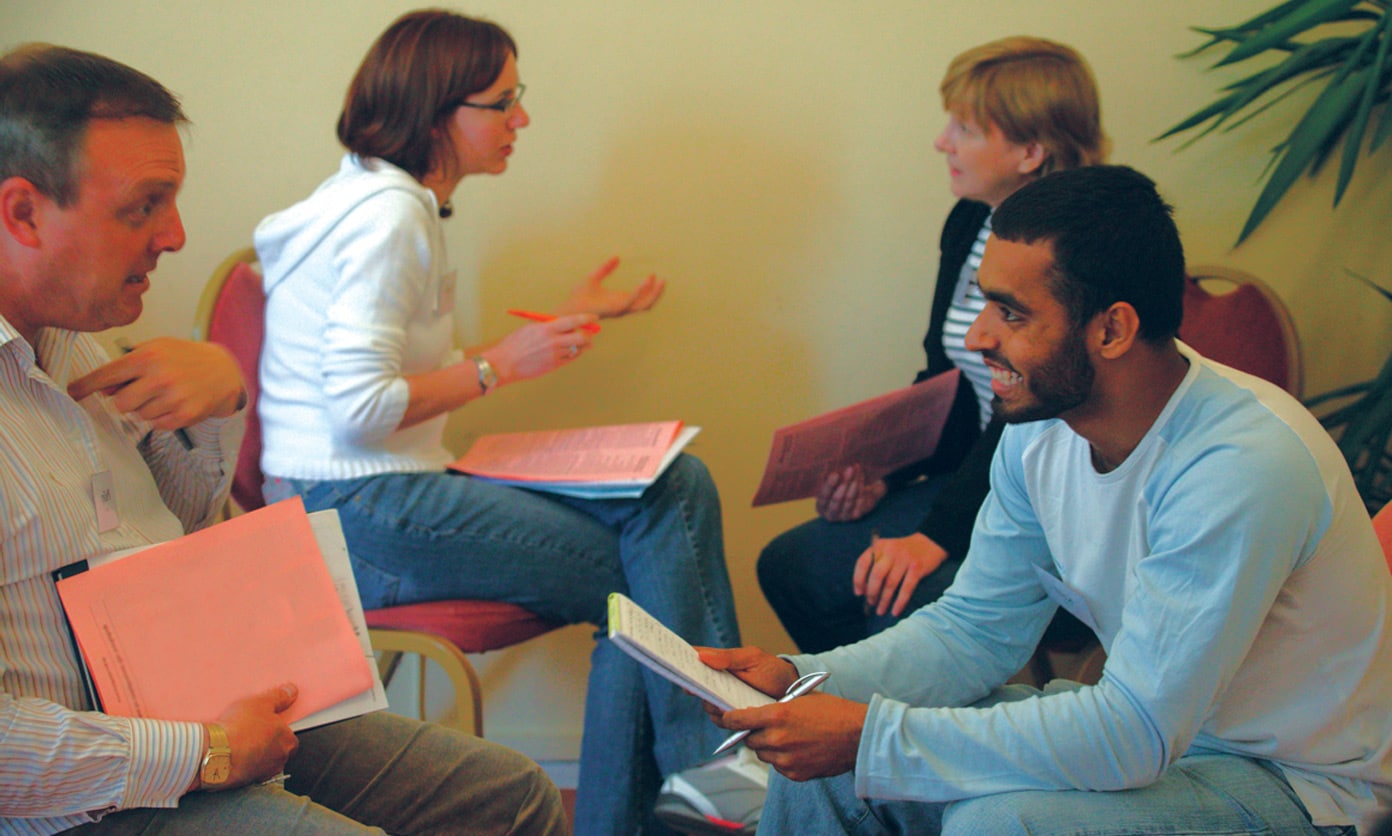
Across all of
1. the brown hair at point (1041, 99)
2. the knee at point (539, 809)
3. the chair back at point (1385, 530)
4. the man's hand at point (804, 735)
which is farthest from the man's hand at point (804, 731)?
the brown hair at point (1041, 99)

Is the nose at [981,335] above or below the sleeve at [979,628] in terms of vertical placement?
above

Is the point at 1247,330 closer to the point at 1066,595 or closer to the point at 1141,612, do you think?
the point at 1066,595

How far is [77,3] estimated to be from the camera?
1969 millimetres

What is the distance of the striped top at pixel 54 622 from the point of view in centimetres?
85

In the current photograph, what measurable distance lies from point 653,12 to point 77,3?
1.07 metres

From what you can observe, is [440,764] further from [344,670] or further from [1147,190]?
[1147,190]

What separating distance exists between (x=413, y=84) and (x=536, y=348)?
461 millimetres

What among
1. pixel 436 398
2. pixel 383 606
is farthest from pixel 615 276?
pixel 383 606

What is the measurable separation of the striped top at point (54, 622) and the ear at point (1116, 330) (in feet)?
3.04

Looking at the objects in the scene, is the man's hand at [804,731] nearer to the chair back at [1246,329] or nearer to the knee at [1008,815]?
the knee at [1008,815]

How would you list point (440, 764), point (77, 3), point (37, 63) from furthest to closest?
point (77, 3) → point (440, 764) → point (37, 63)

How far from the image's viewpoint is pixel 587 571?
5.32 feet

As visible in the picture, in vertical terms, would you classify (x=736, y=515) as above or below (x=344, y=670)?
below

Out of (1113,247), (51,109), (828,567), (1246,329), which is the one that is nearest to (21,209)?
(51,109)
